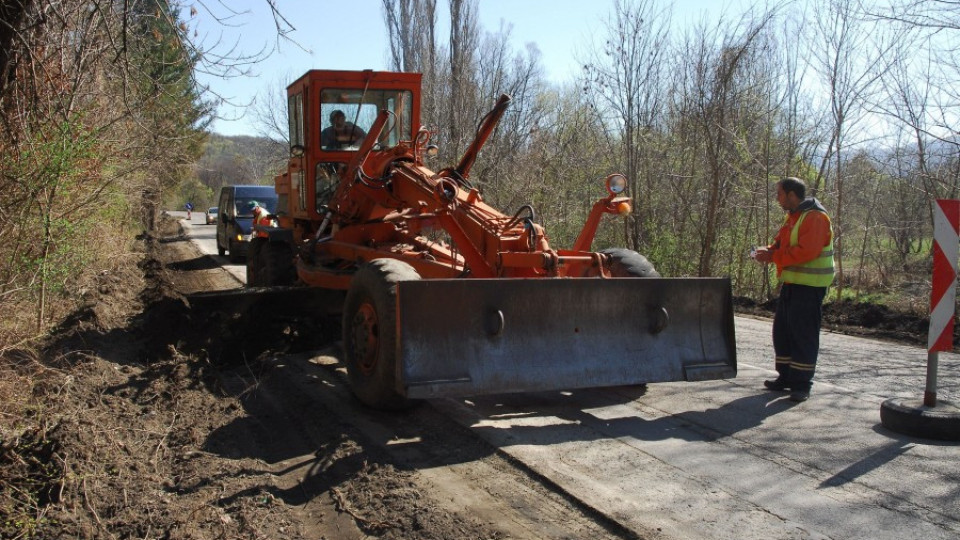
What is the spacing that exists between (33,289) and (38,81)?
6.64 feet

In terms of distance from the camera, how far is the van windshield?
63.2 ft

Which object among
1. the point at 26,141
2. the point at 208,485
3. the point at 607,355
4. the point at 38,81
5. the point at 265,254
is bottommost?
the point at 208,485

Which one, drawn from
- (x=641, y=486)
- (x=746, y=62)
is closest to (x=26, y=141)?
(x=641, y=486)

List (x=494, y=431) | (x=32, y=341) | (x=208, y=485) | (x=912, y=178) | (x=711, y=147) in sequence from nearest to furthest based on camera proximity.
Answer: (x=208, y=485) → (x=494, y=431) → (x=32, y=341) → (x=912, y=178) → (x=711, y=147)

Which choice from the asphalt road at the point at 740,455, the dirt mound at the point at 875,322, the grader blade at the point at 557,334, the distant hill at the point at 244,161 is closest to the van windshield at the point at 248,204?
the distant hill at the point at 244,161

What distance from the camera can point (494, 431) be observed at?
16.6 ft

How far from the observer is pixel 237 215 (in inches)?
755

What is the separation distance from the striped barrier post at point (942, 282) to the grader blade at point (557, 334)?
1.34m

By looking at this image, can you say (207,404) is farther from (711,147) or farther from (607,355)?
(711,147)

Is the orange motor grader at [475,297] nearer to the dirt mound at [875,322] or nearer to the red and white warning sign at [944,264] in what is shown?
the red and white warning sign at [944,264]

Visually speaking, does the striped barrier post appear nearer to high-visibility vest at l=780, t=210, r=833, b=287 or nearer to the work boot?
high-visibility vest at l=780, t=210, r=833, b=287

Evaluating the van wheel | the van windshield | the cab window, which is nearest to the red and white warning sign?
the van wheel

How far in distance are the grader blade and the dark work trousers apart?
1.85ft

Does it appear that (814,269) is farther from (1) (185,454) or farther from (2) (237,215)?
(2) (237,215)
